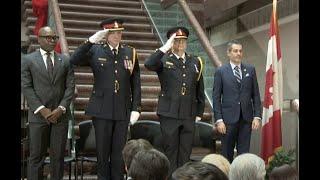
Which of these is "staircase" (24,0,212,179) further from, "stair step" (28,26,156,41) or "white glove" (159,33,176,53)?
"white glove" (159,33,176,53)

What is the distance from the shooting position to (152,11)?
28.0ft

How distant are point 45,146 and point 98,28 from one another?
4607mm

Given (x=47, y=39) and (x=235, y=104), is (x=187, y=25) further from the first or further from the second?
(x=47, y=39)

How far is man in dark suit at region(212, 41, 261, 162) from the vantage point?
4324 millimetres

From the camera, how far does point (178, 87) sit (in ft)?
13.9

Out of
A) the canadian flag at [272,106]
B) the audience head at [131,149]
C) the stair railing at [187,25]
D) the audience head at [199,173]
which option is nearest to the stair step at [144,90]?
the stair railing at [187,25]

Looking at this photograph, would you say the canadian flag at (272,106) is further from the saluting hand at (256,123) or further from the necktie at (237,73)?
the necktie at (237,73)

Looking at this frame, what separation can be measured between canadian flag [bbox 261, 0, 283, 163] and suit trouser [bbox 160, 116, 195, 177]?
1047 mm

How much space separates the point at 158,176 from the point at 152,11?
6763 mm

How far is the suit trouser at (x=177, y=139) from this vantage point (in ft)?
13.6

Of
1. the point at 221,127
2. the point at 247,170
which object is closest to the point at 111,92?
the point at 221,127
